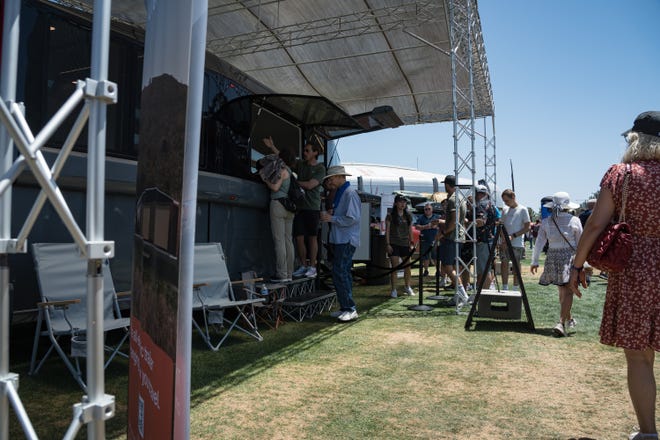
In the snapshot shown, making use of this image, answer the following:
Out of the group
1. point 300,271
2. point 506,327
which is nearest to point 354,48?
point 300,271

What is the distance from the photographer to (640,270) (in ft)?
7.79

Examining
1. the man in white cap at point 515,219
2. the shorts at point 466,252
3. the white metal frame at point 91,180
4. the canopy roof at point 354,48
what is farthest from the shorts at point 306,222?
the white metal frame at point 91,180

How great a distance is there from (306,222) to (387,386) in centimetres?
343

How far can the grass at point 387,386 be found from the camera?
2721 mm

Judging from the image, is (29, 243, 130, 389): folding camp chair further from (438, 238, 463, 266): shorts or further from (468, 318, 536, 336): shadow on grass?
(438, 238, 463, 266): shorts

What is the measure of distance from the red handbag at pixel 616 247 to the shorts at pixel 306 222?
4396mm

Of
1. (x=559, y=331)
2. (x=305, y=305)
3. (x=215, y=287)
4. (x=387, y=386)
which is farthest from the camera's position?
(x=305, y=305)

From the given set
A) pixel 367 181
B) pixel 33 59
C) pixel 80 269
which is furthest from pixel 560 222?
pixel 367 181

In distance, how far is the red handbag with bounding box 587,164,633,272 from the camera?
2.37 metres

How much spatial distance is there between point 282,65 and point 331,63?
118 centimetres

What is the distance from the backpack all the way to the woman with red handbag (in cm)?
392

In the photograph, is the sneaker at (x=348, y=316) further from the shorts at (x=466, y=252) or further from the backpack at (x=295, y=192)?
the shorts at (x=466, y=252)

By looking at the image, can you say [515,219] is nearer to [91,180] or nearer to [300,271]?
[300,271]

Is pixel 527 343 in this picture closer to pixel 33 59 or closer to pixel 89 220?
pixel 89 220
